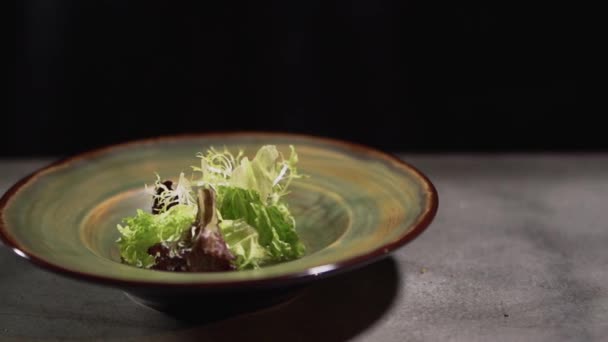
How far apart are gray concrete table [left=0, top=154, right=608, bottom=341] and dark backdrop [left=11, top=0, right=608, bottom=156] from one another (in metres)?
1.18

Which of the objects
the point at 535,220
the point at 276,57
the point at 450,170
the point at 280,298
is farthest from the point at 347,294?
the point at 276,57

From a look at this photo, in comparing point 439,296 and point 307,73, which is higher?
point 307,73

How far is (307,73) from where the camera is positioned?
3.11 meters

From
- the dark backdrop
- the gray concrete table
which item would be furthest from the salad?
the dark backdrop

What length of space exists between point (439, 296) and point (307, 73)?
174 centimetres

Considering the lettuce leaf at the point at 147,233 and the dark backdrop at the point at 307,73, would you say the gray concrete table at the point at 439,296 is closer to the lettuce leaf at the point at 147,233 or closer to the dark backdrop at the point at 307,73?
the lettuce leaf at the point at 147,233

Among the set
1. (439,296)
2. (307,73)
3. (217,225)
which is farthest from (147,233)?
(307,73)

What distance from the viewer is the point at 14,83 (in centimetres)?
309

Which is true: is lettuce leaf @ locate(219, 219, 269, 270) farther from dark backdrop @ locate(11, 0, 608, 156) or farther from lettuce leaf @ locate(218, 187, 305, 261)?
dark backdrop @ locate(11, 0, 608, 156)

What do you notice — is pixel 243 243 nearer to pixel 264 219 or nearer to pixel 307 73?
pixel 264 219

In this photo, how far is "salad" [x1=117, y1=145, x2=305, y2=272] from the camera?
52.4 inches

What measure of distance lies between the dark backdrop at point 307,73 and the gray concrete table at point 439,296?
3.88ft

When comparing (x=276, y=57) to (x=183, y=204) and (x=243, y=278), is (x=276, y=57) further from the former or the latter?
(x=243, y=278)

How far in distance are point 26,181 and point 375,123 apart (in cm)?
186
